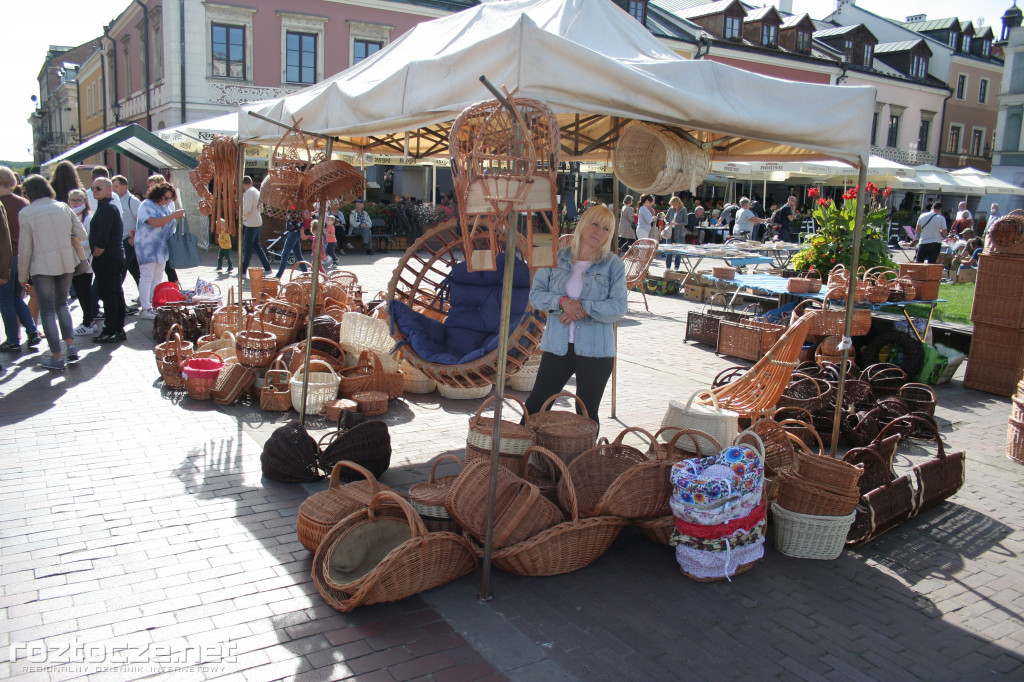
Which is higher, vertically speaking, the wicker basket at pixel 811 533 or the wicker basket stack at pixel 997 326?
the wicker basket stack at pixel 997 326

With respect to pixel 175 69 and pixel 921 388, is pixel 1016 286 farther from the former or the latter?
pixel 175 69

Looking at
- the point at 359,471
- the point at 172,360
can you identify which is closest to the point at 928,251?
the point at 172,360

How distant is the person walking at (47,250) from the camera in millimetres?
6730

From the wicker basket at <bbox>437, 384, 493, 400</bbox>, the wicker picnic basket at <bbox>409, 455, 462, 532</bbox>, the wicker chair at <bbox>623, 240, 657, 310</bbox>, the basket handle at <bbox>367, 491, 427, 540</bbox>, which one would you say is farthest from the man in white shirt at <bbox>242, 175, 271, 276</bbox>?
the basket handle at <bbox>367, 491, 427, 540</bbox>

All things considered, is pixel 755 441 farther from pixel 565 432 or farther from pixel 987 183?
pixel 987 183

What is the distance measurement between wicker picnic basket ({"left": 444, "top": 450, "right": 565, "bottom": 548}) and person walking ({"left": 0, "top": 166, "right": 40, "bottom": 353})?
19.0 ft

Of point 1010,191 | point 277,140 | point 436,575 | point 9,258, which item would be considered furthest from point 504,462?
point 1010,191

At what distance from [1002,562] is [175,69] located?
75.7ft

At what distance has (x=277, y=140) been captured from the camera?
5.56m

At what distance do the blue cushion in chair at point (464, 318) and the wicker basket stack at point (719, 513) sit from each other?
2.36 m

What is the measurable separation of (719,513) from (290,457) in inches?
100

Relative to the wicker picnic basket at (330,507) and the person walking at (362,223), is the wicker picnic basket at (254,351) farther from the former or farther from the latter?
the person walking at (362,223)

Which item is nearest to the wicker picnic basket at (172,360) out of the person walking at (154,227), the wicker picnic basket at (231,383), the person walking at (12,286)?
the wicker picnic basket at (231,383)

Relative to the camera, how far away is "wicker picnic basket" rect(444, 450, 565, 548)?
337 centimetres
